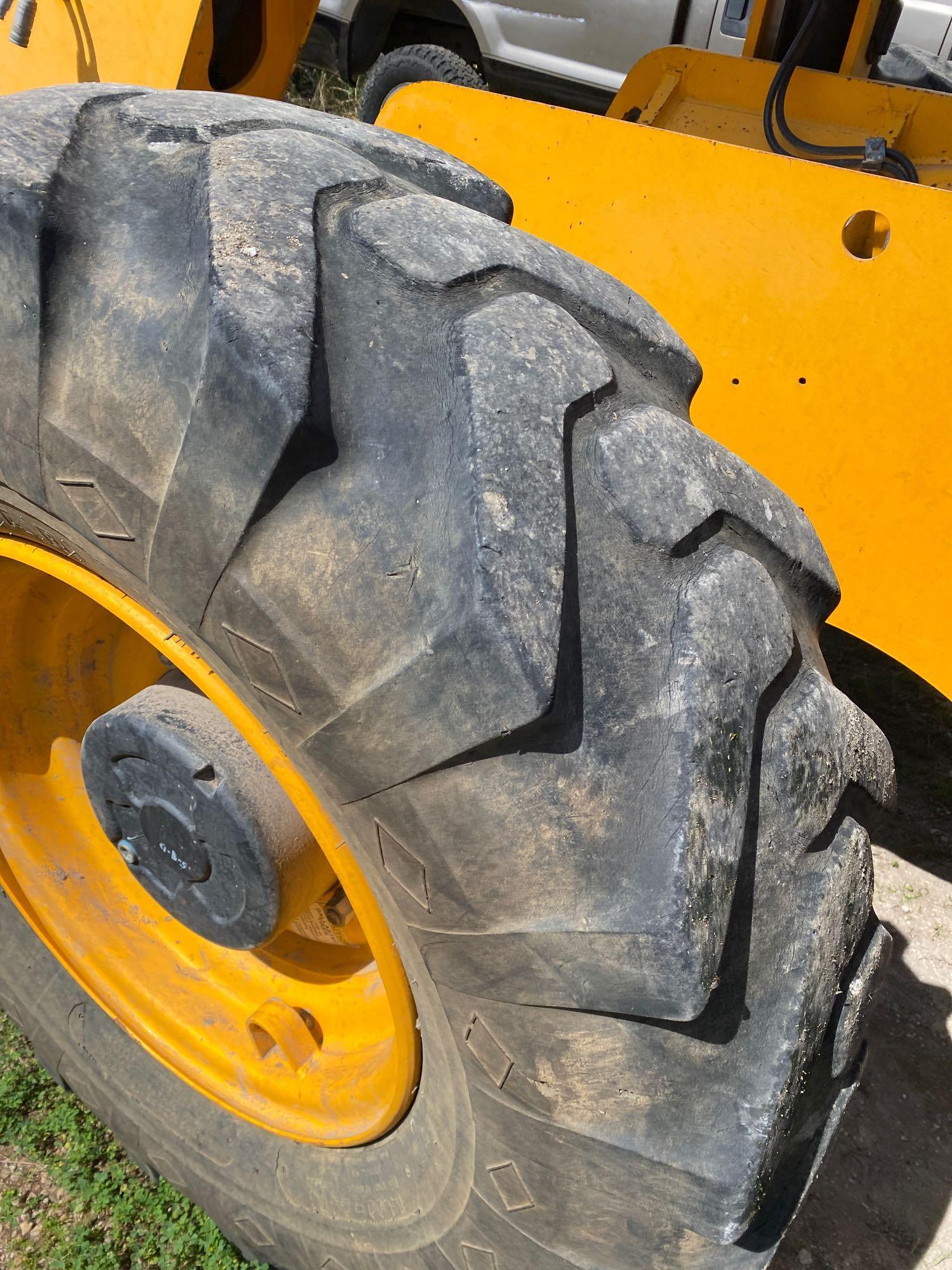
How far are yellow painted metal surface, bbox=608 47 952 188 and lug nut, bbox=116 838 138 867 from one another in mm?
1759

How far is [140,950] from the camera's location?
158 cm

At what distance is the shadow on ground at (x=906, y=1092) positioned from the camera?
1.56m

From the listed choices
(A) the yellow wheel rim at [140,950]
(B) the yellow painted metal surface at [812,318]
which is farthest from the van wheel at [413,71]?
(A) the yellow wheel rim at [140,950]

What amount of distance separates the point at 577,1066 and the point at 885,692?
1.93 metres

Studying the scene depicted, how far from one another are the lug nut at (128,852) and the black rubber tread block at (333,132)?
2.71ft

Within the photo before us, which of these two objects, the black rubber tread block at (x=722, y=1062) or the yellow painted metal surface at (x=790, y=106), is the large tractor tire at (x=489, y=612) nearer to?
the black rubber tread block at (x=722, y=1062)

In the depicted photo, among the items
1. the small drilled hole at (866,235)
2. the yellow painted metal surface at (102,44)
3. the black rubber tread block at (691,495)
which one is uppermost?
the small drilled hole at (866,235)

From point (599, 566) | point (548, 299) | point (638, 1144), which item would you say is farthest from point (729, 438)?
point (638, 1144)

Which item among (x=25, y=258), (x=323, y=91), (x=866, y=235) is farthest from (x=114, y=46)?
(x=323, y=91)

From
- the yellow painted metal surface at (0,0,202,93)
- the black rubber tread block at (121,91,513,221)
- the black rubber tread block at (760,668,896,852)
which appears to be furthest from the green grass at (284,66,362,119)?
the black rubber tread block at (760,668,896,852)

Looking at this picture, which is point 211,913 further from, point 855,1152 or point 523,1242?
point 855,1152

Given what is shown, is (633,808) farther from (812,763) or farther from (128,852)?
(128,852)

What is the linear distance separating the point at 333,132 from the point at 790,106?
149 centimetres


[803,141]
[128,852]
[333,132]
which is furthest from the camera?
[803,141]
